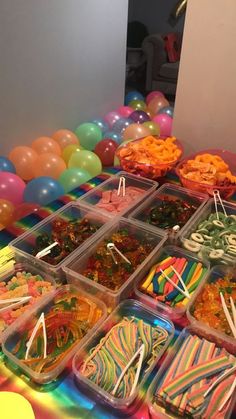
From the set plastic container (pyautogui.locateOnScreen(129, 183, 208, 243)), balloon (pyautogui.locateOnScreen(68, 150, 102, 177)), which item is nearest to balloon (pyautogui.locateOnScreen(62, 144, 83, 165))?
balloon (pyautogui.locateOnScreen(68, 150, 102, 177))

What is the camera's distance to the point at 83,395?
734 millimetres

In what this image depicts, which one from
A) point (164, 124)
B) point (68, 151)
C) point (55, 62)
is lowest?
point (68, 151)

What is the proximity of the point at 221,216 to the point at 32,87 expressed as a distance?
6.38ft

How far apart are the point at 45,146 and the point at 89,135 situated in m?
0.40

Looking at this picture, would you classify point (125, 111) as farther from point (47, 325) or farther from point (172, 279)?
point (47, 325)

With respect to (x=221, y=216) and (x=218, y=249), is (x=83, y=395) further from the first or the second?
(x=221, y=216)

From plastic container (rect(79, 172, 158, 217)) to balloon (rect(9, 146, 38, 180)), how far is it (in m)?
1.08

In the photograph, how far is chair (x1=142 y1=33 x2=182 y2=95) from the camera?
16.8 feet

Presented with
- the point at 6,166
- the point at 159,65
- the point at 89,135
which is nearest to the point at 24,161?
the point at 6,166

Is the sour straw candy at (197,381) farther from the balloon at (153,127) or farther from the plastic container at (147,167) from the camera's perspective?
the balloon at (153,127)

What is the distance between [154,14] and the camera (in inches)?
231

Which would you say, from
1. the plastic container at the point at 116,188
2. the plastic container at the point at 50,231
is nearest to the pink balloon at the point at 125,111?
the plastic container at the point at 116,188

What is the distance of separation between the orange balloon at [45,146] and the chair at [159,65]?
3.09 meters

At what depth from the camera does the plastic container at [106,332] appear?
702 mm
